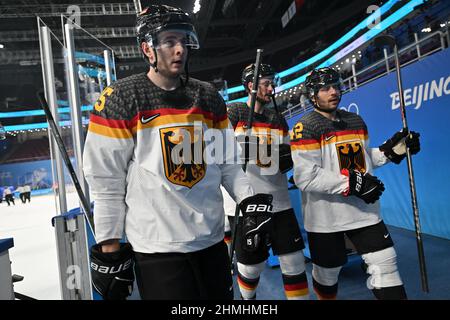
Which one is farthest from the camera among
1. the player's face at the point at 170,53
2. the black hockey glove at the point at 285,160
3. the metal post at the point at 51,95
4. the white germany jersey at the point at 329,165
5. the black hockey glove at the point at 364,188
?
the metal post at the point at 51,95

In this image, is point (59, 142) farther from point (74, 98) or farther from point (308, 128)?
point (308, 128)

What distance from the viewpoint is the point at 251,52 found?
2219 centimetres

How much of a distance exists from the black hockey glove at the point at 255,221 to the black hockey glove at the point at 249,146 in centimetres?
82

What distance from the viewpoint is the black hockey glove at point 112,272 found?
1.25m

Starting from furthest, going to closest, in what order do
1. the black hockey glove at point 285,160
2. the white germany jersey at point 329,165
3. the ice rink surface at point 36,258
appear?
the ice rink surface at point 36,258
the black hockey glove at point 285,160
the white germany jersey at point 329,165

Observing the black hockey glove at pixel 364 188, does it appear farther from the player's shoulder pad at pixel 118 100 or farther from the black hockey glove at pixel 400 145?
the player's shoulder pad at pixel 118 100

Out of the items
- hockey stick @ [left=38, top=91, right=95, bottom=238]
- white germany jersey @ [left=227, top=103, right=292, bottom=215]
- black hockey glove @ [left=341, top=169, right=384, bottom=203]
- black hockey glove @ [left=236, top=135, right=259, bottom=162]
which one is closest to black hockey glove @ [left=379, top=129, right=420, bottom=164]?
black hockey glove @ [left=341, top=169, right=384, bottom=203]

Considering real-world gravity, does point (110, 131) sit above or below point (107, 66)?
below

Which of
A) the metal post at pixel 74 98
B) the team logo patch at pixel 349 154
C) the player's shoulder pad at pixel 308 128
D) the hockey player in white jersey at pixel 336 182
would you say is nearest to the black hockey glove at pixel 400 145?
the hockey player in white jersey at pixel 336 182

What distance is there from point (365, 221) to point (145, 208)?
129 cm

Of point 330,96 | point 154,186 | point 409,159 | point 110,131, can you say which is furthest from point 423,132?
point 110,131

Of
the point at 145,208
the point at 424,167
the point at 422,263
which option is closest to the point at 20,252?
the point at 145,208

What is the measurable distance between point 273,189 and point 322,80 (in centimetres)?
74

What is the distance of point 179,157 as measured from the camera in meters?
1.32
